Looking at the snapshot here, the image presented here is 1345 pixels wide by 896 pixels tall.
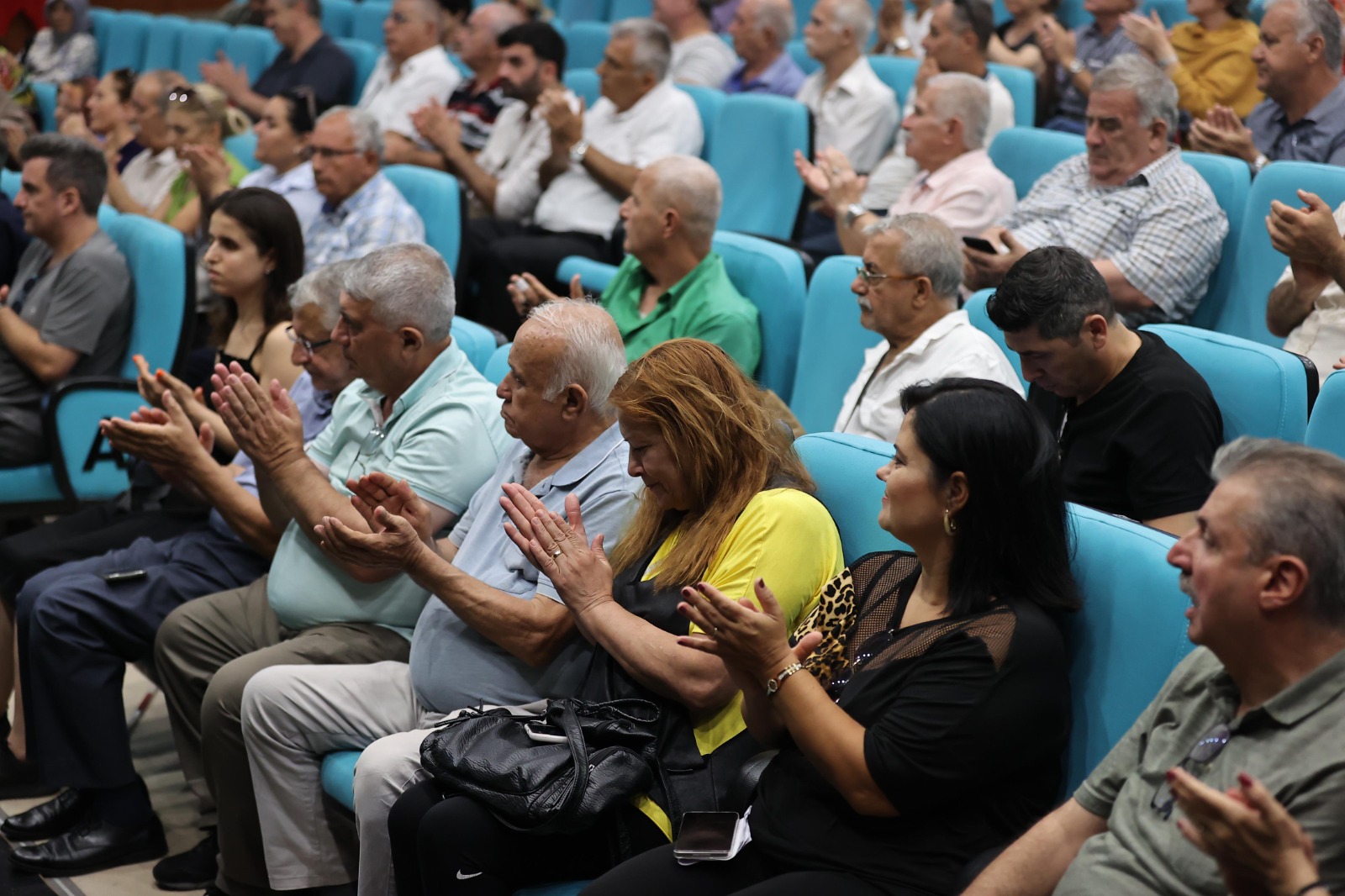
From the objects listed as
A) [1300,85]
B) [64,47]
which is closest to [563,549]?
[1300,85]

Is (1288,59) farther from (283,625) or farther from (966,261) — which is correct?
(283,625)

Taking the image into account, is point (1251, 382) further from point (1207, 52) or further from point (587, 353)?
point (1207, 52)

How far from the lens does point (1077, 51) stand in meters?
5.27

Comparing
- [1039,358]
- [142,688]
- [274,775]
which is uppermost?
[1039,358]

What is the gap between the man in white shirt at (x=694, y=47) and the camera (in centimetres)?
614

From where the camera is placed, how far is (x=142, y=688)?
358 centimetres

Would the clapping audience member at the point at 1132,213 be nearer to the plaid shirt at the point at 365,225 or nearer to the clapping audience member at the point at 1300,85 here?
the clapping audience member at the point at 1300,85

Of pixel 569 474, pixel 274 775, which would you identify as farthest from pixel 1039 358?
pixel 274 775

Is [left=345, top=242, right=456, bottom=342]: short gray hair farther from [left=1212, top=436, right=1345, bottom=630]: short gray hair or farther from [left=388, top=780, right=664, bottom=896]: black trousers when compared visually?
[left=1212, top=436, right=1345, bottom=630]: short gray hair

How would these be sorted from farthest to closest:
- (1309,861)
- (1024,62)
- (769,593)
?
(1024,62) < (769,593) < (1309,861)

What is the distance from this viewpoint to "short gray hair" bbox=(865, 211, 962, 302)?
9.18 feet

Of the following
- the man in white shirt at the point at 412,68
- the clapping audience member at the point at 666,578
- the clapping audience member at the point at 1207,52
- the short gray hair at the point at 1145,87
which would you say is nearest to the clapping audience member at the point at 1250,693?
the clapping audience member at the point at 666,578

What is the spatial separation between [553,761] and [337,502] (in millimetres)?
828

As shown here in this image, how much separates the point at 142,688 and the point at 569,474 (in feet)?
5.92
